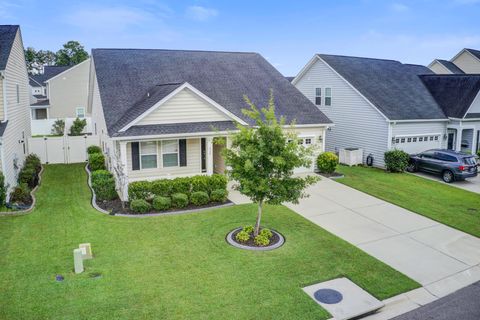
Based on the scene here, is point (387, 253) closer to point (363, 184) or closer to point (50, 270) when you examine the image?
point (363, 184)

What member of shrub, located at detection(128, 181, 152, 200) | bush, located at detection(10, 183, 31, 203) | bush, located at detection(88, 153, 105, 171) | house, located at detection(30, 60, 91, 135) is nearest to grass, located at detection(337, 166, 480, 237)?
shrub, located at detection(128, 181, 152, 200)

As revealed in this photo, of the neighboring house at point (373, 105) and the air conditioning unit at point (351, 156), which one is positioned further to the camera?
the air conditioning unit at point (351, 156)

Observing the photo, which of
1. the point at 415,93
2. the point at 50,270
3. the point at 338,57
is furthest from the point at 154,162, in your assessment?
the point at 415,93

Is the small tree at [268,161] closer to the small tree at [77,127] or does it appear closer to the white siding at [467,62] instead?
the small tree at [77,127]

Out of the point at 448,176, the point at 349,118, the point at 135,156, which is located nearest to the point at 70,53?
the point at 349,118

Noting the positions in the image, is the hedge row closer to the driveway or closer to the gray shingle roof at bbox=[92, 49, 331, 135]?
the gray shingle roof at bbox=[92, 49, 331, 135]

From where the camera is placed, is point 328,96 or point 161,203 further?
point 328,96

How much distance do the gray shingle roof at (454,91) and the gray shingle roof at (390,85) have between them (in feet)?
1.62

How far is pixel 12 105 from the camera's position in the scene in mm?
16500

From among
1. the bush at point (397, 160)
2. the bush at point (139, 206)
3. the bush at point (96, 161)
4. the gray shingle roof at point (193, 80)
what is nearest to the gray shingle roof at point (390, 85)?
the bush at point (397, 160)

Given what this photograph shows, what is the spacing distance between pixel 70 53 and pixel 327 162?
6552 centimetres

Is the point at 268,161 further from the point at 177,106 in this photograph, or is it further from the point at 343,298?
the point at 177,106

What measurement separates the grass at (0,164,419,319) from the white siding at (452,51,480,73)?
3216cm

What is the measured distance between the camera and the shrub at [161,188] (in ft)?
47.8
